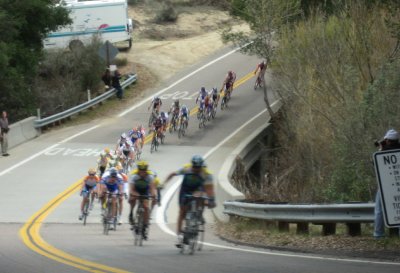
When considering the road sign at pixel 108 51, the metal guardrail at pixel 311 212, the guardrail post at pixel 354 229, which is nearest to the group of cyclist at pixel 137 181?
the metal guardrail at pixel 311 212

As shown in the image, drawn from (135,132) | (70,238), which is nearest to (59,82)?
(135,132)

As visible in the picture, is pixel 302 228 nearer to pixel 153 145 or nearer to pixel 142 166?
pixel 142 166

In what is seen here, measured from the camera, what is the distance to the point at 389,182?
40.6 ft

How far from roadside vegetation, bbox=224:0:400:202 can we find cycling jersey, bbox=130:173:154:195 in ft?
18.2

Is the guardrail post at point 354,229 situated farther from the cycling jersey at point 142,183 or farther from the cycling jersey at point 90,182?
the cycling jersey at point 90,182

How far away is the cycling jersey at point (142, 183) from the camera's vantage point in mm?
17344

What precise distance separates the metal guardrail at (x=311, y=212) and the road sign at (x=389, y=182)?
84.8 inches

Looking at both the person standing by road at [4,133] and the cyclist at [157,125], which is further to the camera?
the cyclist at [157,125]

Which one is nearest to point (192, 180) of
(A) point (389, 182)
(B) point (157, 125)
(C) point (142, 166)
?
(C) point (142, 166)

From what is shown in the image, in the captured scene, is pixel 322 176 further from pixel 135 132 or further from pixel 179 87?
pixel 179 87

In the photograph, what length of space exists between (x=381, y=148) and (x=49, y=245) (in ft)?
23.6

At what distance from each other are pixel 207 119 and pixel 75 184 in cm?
1127

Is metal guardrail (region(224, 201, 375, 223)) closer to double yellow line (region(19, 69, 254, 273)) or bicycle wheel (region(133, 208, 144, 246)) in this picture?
bicycle wheel (region(133, 208, 144, 246))

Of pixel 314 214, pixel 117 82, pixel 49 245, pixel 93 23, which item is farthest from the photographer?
pixel 93 23
